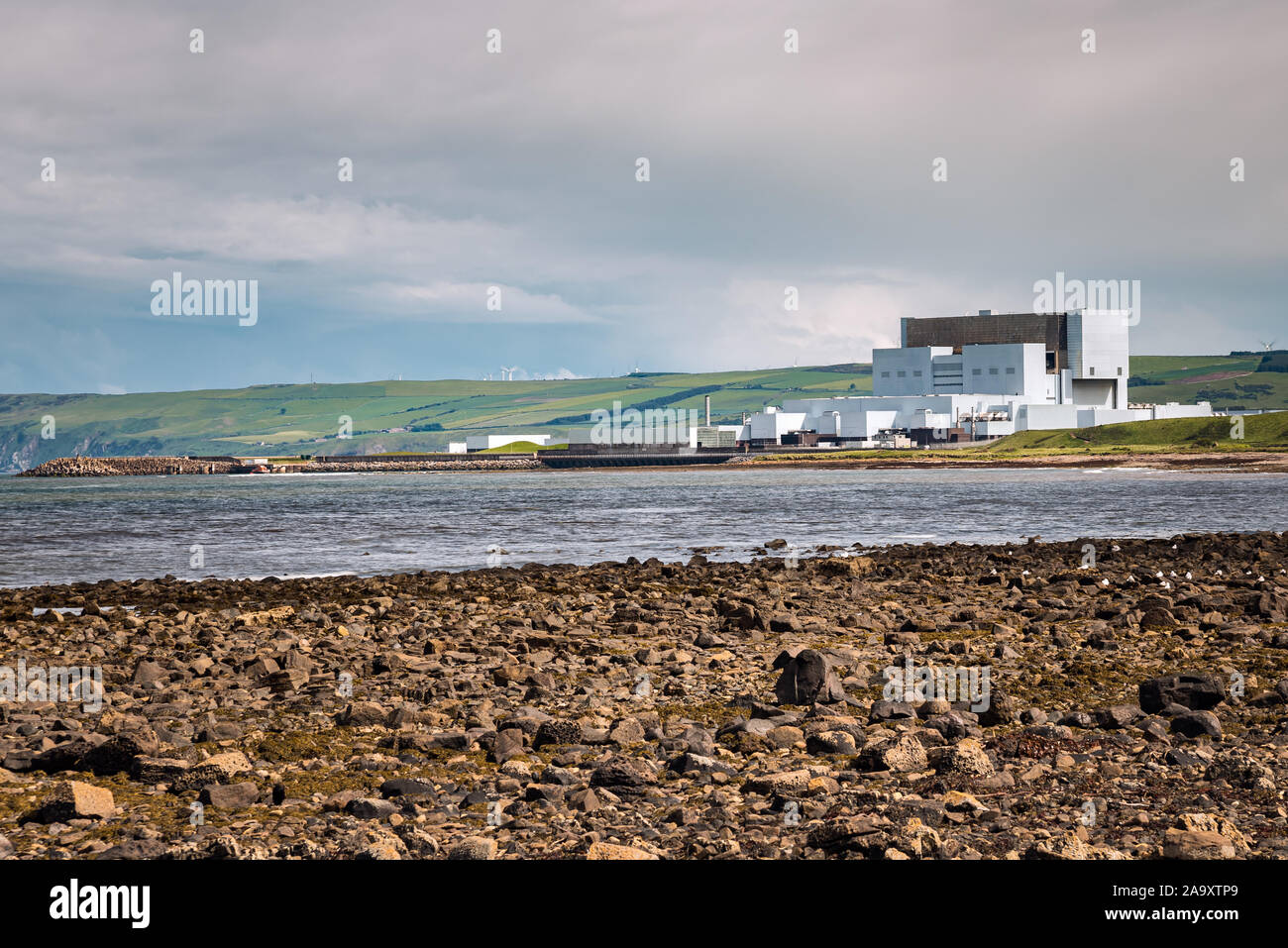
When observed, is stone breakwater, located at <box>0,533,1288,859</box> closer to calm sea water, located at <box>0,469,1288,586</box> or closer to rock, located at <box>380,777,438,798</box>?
rock, located at <box>380,777,438,798</box>

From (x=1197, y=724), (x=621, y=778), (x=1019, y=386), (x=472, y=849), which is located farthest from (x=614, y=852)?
(x=1019, y=386)

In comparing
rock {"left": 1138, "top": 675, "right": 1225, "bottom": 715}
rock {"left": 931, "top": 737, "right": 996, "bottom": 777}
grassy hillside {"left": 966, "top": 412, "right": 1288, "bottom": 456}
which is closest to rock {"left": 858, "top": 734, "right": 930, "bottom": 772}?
rock {"left": 931, "top": 737, "right": 996, "bottom": 777}

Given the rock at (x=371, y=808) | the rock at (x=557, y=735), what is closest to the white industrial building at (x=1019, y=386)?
the rock at (x=557, y=735)

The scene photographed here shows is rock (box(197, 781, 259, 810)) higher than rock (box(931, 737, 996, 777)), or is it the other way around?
rock (box(931, 737, 996, 777))

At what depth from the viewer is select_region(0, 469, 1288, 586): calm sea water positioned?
37.7 m

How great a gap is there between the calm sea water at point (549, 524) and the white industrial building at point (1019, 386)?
97.5 meters

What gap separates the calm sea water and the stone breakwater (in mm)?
16101

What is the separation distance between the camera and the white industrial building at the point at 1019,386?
184 metres

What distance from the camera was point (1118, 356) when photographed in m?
195

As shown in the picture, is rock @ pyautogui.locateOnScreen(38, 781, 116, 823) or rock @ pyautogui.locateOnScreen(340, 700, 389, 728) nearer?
rock @ pyautogui.locateOnScreen(38, 781, 116, 823)

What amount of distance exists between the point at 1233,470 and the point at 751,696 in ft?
369

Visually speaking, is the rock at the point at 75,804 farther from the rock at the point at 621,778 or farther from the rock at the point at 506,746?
the rock at the point at 621,778
